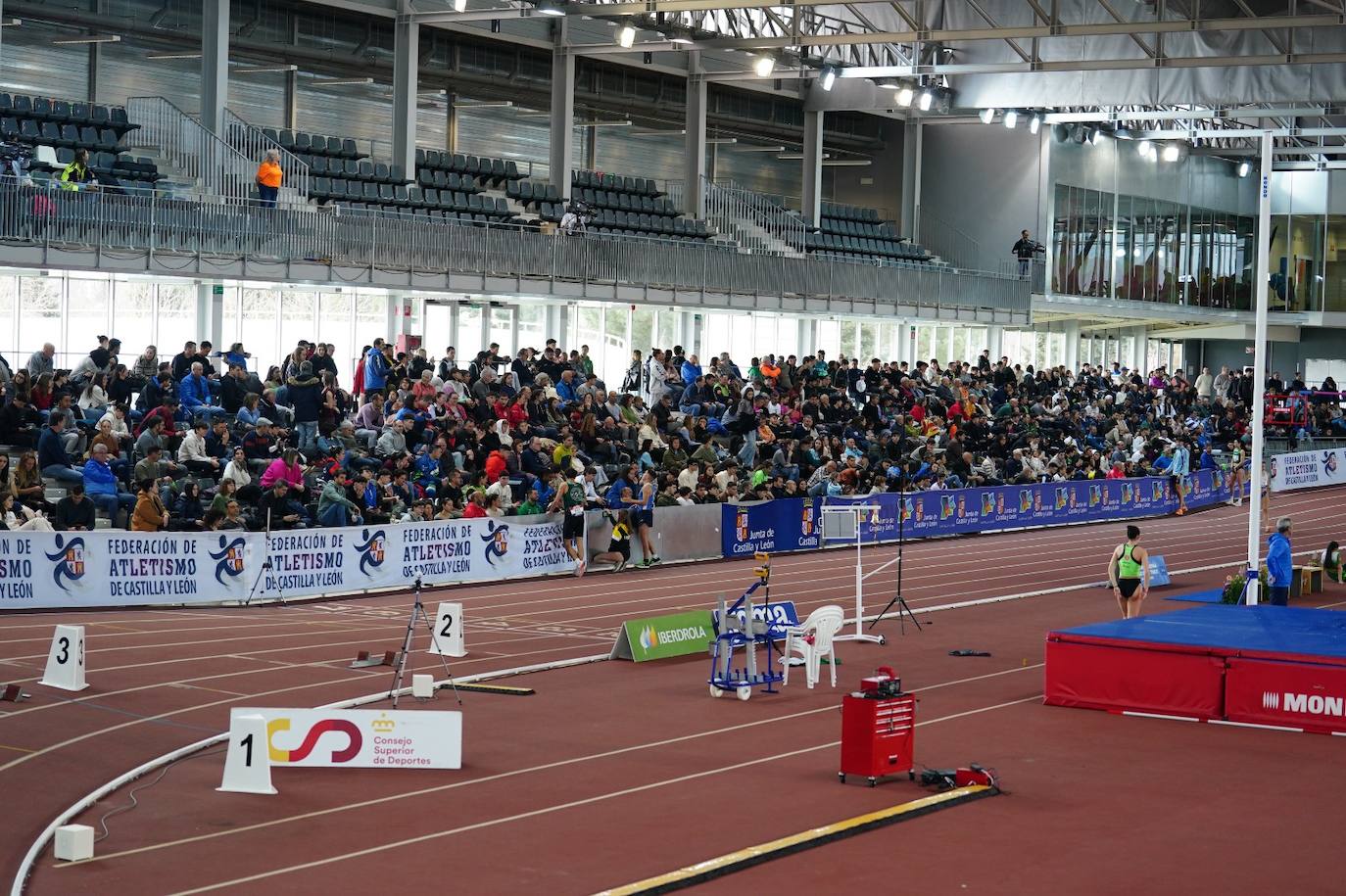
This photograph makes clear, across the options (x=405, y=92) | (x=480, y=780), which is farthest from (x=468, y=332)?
(x=480, y=780)

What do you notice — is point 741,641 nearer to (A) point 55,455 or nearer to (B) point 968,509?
(A) point 55,455

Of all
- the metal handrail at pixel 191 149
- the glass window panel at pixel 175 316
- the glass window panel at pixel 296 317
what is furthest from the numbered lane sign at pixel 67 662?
the glass window panel at pixel 296 317

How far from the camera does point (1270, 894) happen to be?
33.8 feet

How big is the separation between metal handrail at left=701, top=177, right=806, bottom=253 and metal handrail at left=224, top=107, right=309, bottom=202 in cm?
1405

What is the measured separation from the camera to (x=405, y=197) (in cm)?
3603

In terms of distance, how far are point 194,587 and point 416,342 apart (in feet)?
39.9

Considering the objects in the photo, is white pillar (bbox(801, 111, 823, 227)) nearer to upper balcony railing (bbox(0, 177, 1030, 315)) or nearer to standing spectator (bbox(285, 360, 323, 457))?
upper balcony railing (bbox(0, 177, 1030, 315))

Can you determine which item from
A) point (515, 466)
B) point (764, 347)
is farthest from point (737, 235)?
point (515, 466)

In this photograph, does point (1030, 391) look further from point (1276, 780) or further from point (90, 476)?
point (1276, 780)

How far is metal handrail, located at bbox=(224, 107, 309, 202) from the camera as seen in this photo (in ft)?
109

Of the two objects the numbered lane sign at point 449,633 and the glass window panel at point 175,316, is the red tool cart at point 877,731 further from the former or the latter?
the glass window panel at point 175,316

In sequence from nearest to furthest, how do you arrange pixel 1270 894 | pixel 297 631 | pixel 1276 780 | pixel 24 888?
pixel 24 888 < pixel 1270 894 < pixel 1276 780 < pixel 297 631

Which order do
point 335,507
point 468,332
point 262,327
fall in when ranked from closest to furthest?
point 335,507, point 262,327, point 468,332

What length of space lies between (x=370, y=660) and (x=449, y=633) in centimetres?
122
